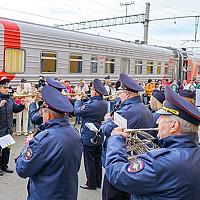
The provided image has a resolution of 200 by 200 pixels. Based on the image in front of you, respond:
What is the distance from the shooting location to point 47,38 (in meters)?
10.8

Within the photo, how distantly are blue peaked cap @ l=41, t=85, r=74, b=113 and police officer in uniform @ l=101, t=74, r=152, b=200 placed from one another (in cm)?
97

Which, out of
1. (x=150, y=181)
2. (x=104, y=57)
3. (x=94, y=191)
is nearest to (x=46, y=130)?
(x=150, y=181)

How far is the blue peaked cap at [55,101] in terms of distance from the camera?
286cm

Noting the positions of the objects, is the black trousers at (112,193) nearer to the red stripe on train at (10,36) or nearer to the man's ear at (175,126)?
the man's ear at (175,126)

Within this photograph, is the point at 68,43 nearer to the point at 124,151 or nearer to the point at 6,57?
the point at 6,57

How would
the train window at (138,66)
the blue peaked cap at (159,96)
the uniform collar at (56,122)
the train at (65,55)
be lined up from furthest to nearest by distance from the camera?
the train window at (138,66), the train at (65,55), the blue peaked cap at (159,96), the uniform collar at (56,122)

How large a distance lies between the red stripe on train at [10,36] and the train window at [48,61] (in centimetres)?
119

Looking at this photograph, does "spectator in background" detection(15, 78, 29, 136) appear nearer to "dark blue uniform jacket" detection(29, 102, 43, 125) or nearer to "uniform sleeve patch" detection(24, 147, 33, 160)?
"dark blue uniform jacket" detection(29, 102, 43, 125)

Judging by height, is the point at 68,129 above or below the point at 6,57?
below

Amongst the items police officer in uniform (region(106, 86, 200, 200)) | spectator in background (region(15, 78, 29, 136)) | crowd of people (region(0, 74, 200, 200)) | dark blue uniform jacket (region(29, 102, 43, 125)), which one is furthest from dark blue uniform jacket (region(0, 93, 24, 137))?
police officer in uniform (region(106, 86, 200, 200))

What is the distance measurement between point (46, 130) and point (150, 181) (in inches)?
47.1

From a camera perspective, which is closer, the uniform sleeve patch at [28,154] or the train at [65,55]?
the uniform sleeve patch at [28,154]

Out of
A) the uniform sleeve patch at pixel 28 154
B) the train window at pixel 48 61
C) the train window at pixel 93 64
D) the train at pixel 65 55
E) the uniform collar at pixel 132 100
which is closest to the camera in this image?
the uniform sleeve patch at pixel 28 154

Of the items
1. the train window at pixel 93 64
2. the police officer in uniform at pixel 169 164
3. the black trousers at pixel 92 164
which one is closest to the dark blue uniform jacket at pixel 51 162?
the police officer in uniform at pixel 169 164
